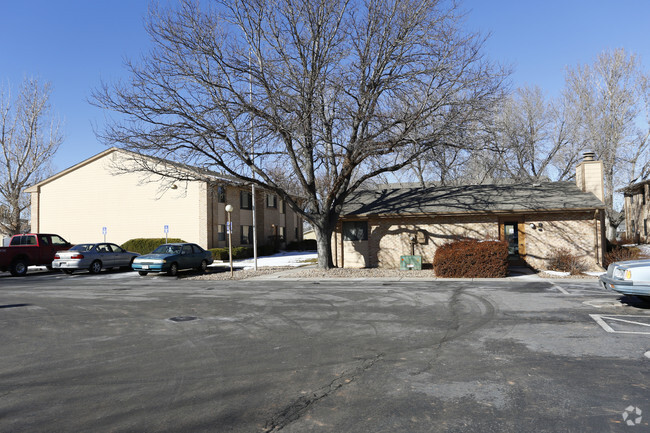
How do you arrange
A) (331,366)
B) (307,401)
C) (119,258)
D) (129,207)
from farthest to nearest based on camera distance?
(129,207), (119,258), (331,366), (307,401)

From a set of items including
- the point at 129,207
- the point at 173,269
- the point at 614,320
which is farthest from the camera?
the point at 129,207

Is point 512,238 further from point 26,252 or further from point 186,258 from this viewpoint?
point 26,252

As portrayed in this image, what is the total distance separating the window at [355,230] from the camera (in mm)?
23297

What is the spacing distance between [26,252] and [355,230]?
16442 millimetres

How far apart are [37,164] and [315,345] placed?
41527 millimetres

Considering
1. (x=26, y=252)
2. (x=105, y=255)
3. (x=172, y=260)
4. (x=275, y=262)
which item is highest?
(x=26, y=252)

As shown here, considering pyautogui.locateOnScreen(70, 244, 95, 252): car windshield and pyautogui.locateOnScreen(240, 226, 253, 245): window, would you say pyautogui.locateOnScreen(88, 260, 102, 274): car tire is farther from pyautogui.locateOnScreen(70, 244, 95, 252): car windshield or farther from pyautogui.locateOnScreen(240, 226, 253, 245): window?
pyautogui.locateOnScreen(240, 226, 253, 245): window

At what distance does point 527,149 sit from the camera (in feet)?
121

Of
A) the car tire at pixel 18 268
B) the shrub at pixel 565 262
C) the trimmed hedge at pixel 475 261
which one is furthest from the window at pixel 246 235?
the shrub at pixel 565 262

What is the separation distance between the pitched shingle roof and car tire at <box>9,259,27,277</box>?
633 inches

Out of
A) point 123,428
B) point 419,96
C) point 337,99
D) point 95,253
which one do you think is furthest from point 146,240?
point 123,428

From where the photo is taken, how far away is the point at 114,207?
115 ft

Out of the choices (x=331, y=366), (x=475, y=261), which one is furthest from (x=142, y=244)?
(x=331, y=366)

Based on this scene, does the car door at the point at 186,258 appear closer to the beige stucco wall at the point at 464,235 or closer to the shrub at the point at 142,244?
the beige stucco wall at the point at 464,235
